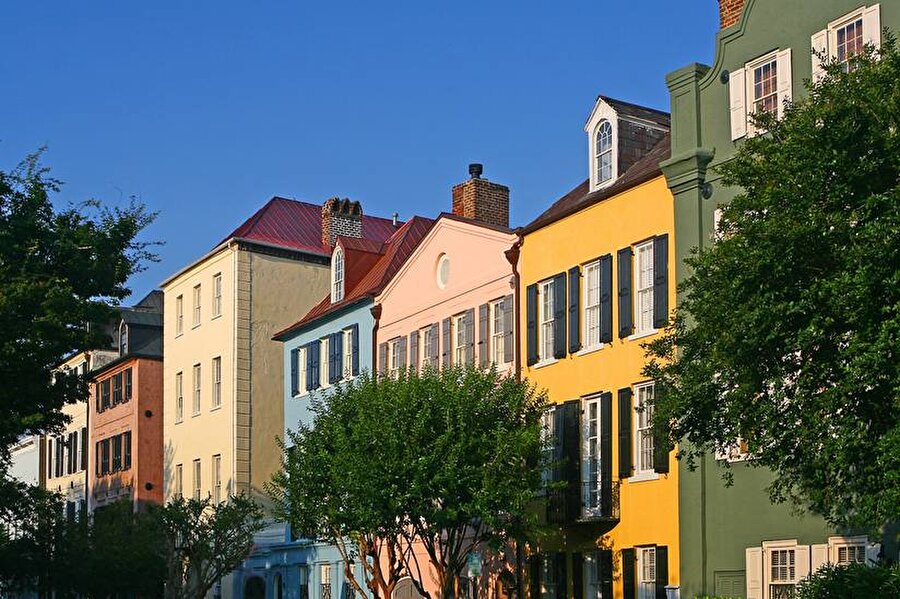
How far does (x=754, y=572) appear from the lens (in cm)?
2723

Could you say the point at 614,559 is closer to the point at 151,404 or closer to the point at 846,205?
the point at 846,205

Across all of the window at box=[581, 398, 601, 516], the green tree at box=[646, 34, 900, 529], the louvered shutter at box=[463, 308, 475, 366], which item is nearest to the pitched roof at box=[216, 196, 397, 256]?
the louvered shutter at box=[463, 308, 475, 366]

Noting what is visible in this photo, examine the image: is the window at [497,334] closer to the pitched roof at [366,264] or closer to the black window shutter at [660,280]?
the black window shutter at [660,280]

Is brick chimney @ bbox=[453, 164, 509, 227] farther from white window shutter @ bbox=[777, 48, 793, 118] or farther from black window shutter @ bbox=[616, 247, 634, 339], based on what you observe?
white window shutter @ bbox=[777, 48, 793, 118]

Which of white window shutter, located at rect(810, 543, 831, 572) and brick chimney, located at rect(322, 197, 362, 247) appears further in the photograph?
brick chimney, located at rect(322, 197, 362, 247)

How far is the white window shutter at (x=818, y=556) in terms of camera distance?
25797 mm

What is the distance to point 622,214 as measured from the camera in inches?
1262

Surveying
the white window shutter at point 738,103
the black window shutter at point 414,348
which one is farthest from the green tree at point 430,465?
the white window shutter at point 738,103

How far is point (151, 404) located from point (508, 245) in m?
28.6

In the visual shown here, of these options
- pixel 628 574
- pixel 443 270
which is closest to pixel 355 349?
pixel 443 270

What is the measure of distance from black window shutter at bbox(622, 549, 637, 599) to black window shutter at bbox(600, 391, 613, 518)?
0.95m

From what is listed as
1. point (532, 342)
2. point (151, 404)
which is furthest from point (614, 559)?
point (151, 404)

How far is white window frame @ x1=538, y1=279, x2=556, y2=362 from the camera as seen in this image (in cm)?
3475

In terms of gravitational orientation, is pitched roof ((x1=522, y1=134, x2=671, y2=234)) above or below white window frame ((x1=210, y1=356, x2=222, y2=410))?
above
